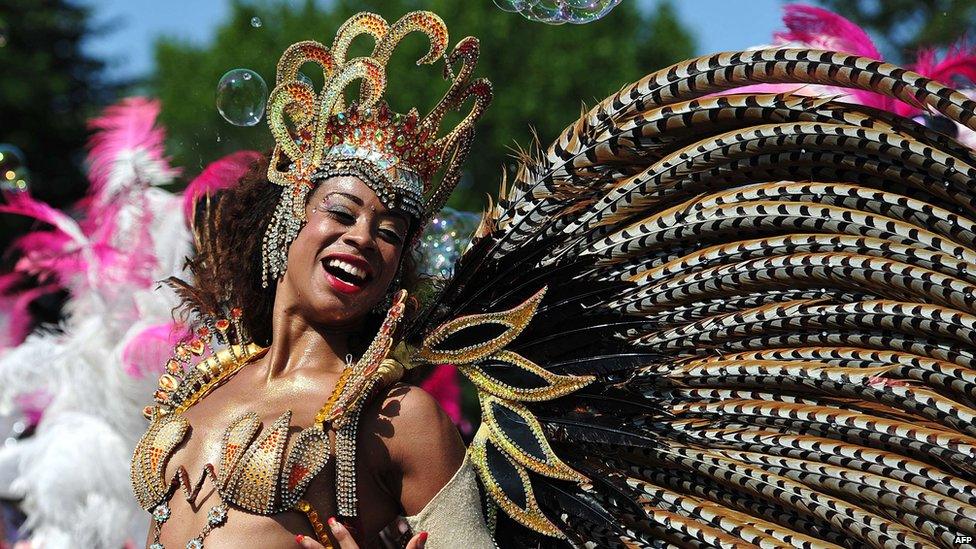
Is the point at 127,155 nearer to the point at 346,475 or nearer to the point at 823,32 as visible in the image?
the point at 823,32

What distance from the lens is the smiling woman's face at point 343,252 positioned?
10.3 feet

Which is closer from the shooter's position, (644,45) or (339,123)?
(339,123)

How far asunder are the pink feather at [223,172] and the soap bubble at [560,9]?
994 millimetres

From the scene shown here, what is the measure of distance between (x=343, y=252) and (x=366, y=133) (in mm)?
365

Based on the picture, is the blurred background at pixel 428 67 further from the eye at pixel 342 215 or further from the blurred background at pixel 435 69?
the eye at pixel 342 215

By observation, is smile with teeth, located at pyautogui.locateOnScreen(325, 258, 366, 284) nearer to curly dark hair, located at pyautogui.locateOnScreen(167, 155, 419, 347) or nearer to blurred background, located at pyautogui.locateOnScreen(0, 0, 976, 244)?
curly dark hair, located at pyautogui.locateOnScreen(167, 155, 419, 347)

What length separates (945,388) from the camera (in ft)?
9.46

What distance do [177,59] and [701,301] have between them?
82.4ft

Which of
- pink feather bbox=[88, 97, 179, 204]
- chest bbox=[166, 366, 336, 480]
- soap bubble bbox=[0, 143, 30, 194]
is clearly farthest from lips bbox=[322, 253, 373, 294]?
soap bubble bbox=[0, 143, 30, 194]

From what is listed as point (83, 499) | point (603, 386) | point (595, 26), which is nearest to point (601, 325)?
point (603, 386)

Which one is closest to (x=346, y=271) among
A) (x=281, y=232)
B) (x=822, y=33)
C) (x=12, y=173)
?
(x=281, y=232)

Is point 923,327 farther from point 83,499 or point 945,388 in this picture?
point 83,499

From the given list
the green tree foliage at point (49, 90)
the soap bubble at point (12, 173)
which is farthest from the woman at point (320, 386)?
the green tree foliage at point (49, 90)

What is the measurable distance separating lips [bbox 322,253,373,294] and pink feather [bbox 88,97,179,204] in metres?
3.62
